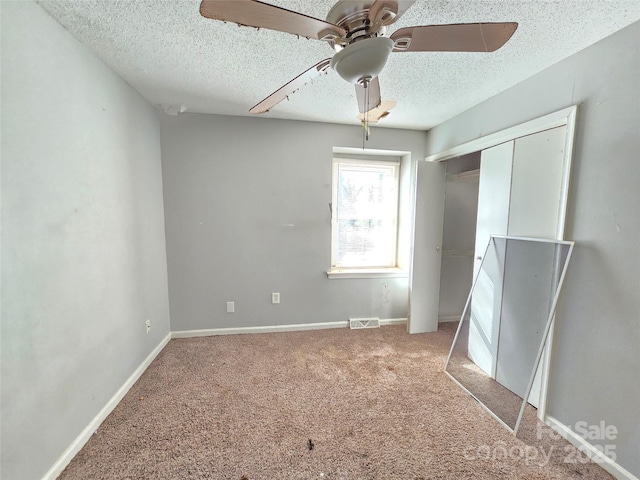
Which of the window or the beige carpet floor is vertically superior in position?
the window

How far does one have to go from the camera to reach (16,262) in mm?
1065

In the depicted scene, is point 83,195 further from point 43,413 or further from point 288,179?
point 288,179

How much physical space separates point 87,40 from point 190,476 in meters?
2.50

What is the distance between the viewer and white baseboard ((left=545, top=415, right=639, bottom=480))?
4.04 ft

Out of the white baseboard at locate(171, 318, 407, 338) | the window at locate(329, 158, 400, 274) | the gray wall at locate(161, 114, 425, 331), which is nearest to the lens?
the gray wall at locate(161, 114, 425, 331)

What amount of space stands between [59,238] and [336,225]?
2.33 meters

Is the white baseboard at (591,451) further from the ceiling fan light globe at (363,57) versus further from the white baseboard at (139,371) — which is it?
the ceiling fan light globe at (363,57)

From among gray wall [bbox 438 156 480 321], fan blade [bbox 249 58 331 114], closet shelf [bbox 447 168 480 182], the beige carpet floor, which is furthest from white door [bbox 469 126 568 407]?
fan blade [bbox 249 58 331 114]

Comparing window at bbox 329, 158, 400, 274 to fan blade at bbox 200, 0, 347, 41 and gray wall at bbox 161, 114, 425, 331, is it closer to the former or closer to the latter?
gray wall at bbox 161, 114, 425, 331

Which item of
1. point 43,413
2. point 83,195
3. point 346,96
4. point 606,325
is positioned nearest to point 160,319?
point 43,413

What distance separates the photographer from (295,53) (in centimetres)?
153

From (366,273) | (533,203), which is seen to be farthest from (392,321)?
(533,203)

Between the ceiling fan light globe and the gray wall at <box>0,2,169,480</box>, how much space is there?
1438 mm

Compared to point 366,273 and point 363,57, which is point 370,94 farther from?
point 366,273
